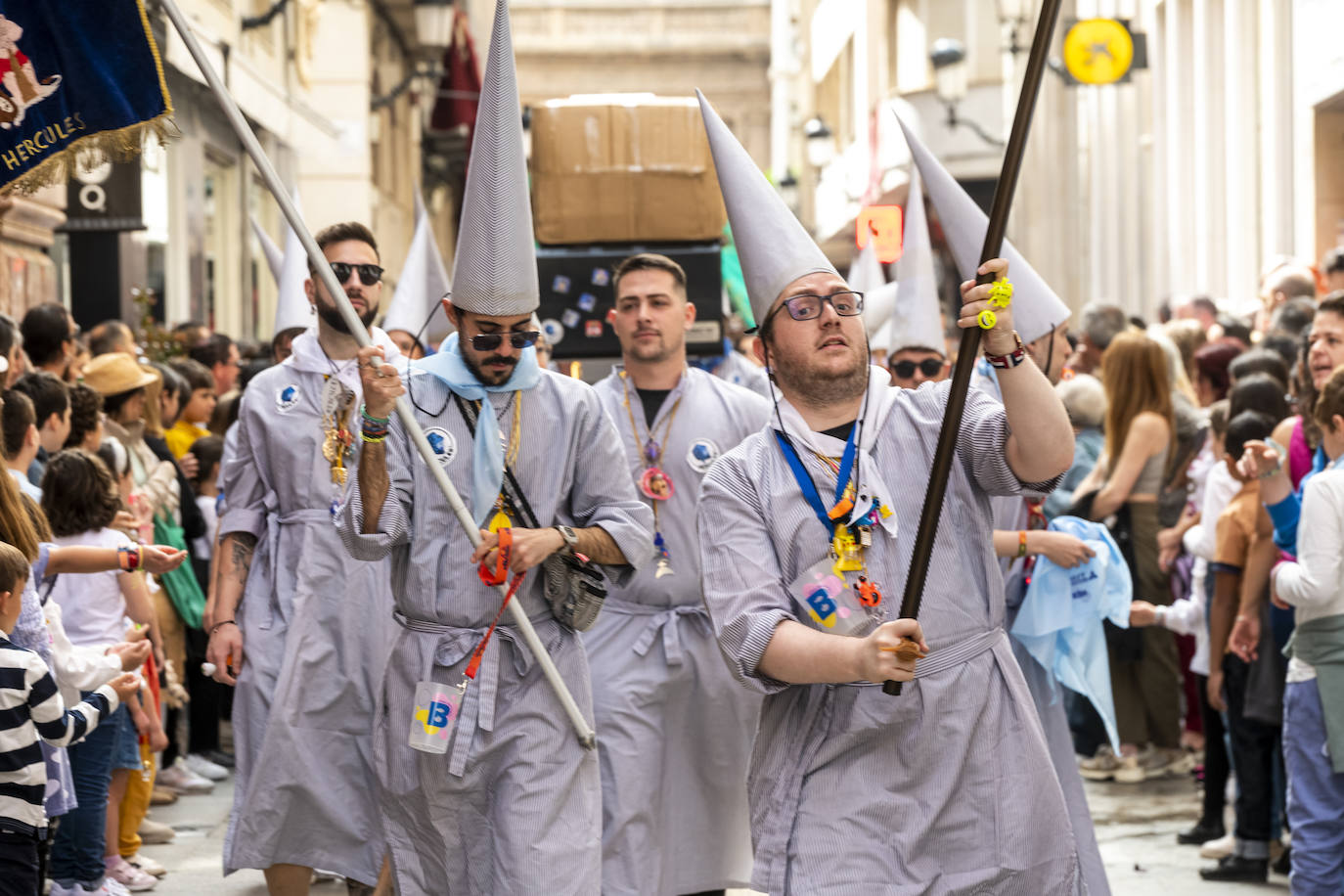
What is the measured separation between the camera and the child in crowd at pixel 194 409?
1014 centimetres

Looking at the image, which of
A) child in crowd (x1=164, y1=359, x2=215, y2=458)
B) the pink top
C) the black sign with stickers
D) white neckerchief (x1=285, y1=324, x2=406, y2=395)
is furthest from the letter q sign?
white neckerchief (x1=285, y1=324, x2=406, y2=395)

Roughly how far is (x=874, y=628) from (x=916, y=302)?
3.73 meters

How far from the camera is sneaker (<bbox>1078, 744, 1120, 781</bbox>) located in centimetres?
912

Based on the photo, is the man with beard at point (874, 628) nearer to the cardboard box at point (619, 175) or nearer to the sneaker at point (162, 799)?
the cardboard box at point (619, 175)

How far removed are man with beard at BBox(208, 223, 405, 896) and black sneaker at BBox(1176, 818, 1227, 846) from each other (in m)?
3.38

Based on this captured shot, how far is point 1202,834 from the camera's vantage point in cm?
764

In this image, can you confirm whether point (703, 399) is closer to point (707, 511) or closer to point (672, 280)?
point (672, 280)

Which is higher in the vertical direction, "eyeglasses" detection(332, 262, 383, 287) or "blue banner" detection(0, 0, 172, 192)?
"blue banner" detection(0, 0, 172, 192)

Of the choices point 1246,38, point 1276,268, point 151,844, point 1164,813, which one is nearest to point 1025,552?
point 1164,813

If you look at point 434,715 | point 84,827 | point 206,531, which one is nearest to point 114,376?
point 206,531

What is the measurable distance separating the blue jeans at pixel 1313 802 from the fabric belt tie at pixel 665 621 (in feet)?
6.20

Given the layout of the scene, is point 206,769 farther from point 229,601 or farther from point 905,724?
point 905,724

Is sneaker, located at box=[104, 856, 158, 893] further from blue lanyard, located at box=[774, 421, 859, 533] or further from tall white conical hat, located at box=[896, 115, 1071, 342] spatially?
blue lanyard, located at box=[774, 421, 859, 533]

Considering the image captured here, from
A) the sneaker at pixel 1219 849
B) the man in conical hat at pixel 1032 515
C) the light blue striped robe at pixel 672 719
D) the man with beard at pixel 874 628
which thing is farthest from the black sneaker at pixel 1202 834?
the man with beard at pixel 874 628
